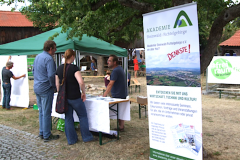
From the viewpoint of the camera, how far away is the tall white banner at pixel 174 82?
346cm

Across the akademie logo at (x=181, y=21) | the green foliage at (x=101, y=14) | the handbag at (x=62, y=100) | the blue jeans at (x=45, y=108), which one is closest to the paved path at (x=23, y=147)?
the blue jeans at (x=45, y=108)

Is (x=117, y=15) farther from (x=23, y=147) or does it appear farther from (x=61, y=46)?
(x=23, y=147)

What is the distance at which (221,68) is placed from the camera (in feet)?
39.6

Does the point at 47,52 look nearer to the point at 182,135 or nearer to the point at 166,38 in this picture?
the point at 166,38

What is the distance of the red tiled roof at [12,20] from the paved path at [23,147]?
2709 centimetres

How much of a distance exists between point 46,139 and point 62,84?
4.79ft

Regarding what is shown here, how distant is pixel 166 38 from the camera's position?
3.73 metres

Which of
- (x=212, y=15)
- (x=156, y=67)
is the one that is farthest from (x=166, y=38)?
(x=212, y=15)

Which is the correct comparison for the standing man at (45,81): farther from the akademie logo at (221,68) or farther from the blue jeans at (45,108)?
the akademie logo at (221,68)

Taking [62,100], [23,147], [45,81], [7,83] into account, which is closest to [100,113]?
[62,100]

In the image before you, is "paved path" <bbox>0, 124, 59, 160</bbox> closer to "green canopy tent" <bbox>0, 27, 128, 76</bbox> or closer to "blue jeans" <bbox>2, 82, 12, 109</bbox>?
"green canopy tent" <bbox>0, 27, 128, 76</bbox>

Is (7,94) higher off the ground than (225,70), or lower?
lower

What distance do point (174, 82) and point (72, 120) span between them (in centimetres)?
249

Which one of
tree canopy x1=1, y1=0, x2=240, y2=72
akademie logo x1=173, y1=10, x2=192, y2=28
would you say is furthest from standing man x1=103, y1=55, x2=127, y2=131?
akademie logo x1=173, y1=10, x2=192, y2=28
